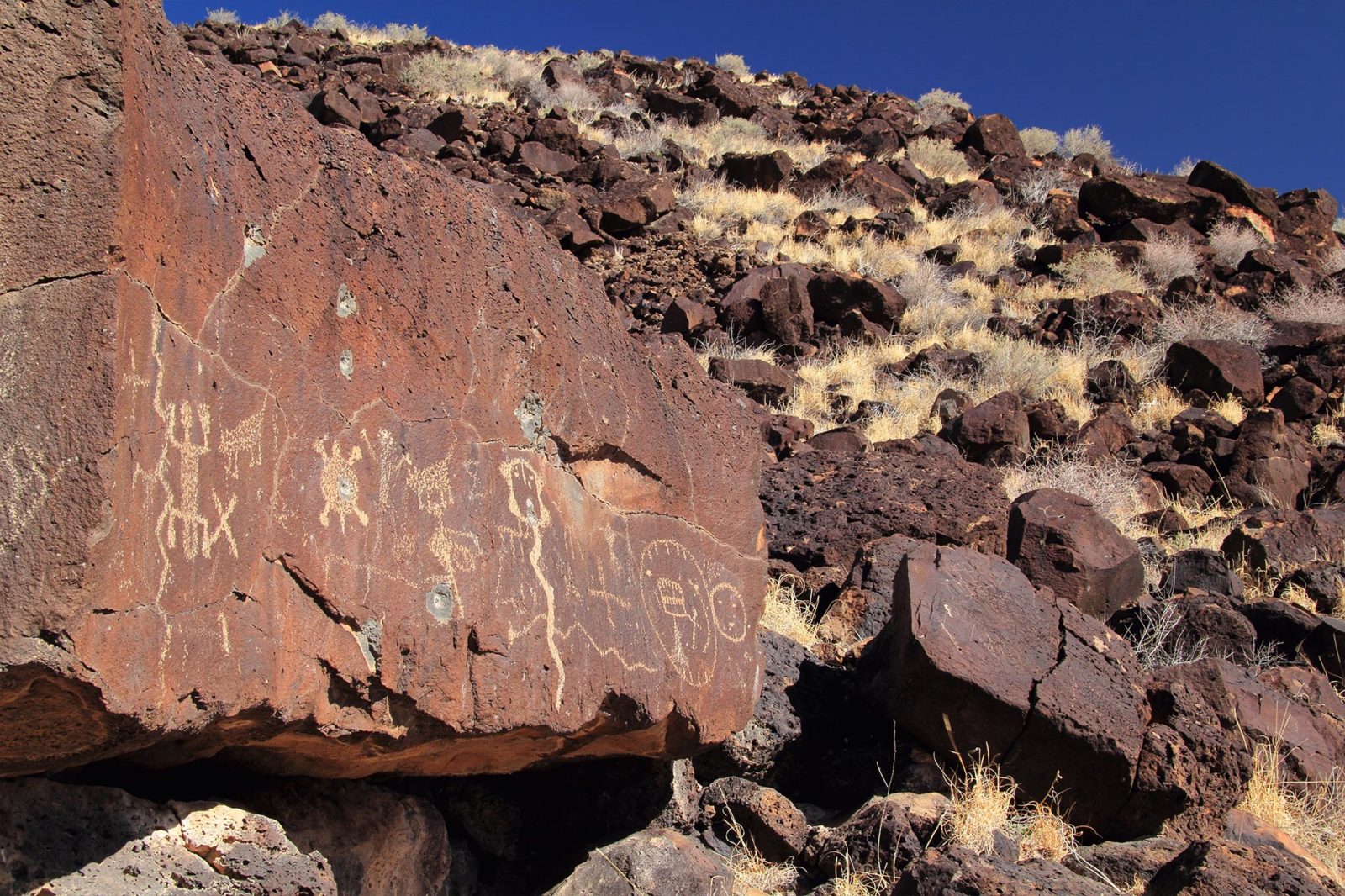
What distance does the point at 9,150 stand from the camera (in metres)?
2.32

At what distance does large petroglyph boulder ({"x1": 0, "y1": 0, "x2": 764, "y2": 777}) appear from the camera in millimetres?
2273

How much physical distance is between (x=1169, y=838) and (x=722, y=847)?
1.66 meters

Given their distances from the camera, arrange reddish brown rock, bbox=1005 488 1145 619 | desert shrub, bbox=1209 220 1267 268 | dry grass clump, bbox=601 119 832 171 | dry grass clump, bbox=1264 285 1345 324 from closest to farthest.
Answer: reddish brown rock, bbox=1005 488 1145 619, dry grass clump, bbox=1264 285 1345 324, desert shrub, bbox=1209 220 1267 268, dry grass clump, bbox=601 119 832 171

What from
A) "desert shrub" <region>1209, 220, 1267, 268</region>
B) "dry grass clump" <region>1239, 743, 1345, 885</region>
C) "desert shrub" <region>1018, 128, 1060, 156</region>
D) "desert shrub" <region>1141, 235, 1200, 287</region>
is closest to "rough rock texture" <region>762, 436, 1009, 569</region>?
"dry grass clump" <region>1239, 743, 1345, 885</region>

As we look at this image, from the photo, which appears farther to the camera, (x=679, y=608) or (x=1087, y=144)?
(x=1087, y=144)

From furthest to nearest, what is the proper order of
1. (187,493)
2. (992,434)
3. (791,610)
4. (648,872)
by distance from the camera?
(992,434) < (791,610) < (648,872) < (187,493)

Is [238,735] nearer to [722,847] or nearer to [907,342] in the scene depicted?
[722,847]

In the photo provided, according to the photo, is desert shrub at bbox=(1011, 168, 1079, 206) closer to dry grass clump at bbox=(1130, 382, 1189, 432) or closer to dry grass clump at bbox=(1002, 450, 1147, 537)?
dry grass clump at bbox=(1130, 382, 1189, 432)

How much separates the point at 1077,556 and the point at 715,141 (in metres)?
14.6

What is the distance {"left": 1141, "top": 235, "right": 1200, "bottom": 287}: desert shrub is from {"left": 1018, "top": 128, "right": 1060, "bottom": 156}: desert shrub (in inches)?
326

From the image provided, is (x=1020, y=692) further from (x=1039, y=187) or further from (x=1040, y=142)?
(x=1040, y=142)

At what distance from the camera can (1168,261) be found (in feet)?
50.9

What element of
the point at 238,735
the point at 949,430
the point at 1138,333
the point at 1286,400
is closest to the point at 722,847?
the point at 238,735

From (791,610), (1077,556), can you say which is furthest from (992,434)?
(791,610)
